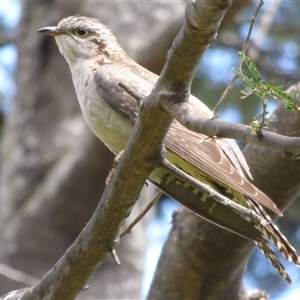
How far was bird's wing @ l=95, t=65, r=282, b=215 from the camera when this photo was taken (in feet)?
11.1

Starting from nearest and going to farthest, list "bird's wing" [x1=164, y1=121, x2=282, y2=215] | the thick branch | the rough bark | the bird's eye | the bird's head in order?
1. the thick branch
2. "bird's wing" [x1=164, y1=121, x2=282, y2=215]
3. the bird's head
4. the bird's eye
5. the rough bark

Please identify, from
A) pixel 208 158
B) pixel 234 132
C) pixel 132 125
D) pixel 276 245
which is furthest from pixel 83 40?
pixel 234 132

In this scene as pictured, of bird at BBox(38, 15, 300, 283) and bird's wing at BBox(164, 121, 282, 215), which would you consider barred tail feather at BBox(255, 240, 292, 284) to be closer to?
bird at BBox(38, 15, 300, 283)

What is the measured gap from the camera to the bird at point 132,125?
11.5 ft

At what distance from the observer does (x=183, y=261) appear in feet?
15.0

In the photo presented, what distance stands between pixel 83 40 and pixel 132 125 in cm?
137

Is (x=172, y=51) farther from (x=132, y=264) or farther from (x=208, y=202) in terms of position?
(x=132, y=264)

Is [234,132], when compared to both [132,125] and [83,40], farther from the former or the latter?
[83,40]

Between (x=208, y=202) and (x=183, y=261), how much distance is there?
78cm

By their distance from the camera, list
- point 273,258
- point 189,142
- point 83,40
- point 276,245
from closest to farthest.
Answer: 1. point 276,245
2. point 273,258
3. point 189,142
4. point 83,40

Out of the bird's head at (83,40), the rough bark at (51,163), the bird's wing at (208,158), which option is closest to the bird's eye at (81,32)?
the bird's head at (83,40)

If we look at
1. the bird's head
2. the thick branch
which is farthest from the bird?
the thick branch

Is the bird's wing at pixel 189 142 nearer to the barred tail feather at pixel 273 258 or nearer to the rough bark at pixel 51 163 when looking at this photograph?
the barred tail feather at pixel 273 258

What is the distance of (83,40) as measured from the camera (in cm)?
521
